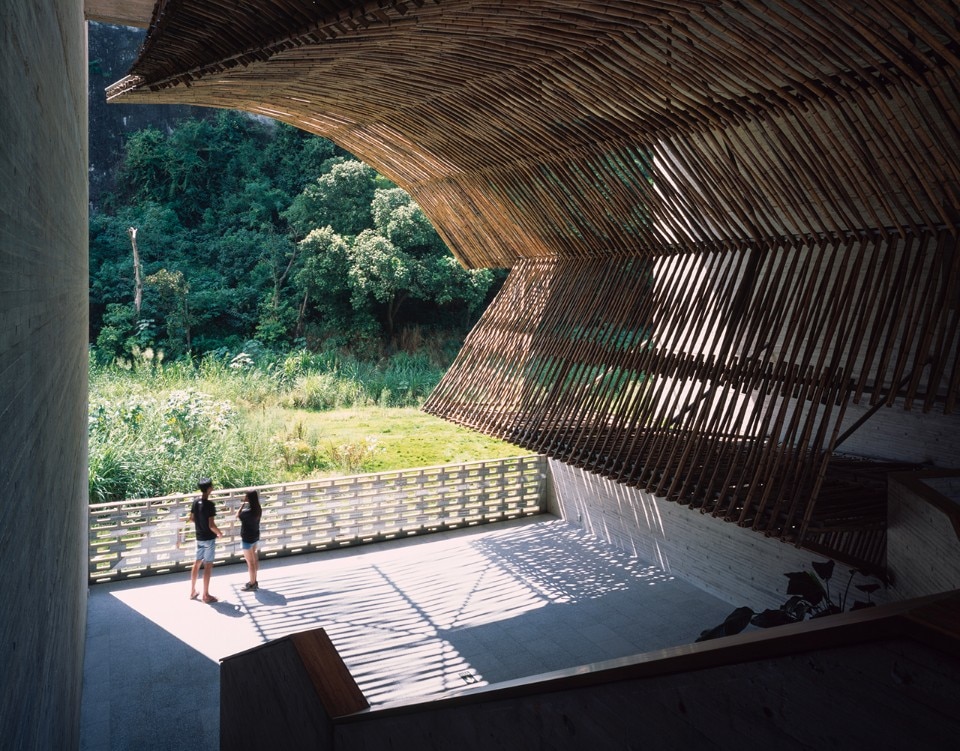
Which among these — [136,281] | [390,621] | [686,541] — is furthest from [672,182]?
[136,281]

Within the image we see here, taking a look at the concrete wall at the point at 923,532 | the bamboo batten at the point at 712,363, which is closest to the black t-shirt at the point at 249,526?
the bamboo batten at the point at 712,363

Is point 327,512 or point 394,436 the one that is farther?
point 394,436

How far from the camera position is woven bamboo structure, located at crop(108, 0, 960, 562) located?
437cm

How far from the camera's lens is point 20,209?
158 cm

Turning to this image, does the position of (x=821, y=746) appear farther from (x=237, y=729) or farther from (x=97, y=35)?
(x=97, y=35)

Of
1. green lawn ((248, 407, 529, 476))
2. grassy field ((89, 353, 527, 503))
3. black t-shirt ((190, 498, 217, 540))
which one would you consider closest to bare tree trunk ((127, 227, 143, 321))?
grassy field ((89, 353, 527, 503))

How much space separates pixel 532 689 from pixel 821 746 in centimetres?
52

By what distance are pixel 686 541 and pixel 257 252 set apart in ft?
52.9

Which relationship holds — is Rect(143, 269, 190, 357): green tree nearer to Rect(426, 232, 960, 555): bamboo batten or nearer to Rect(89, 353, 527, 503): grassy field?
Rect(89, 353, 527, 503): grassy field

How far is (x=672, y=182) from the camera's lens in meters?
6.30

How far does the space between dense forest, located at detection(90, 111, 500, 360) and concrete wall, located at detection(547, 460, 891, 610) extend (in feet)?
34.9

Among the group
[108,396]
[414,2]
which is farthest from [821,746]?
[108,396]

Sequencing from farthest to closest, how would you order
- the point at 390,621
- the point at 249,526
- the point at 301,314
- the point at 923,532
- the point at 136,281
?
the point at 301,314
the point at 136,281
the point at 249,526
the point at 390,621
the point at 923,532

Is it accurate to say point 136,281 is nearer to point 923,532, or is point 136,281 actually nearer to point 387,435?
point 387,435
